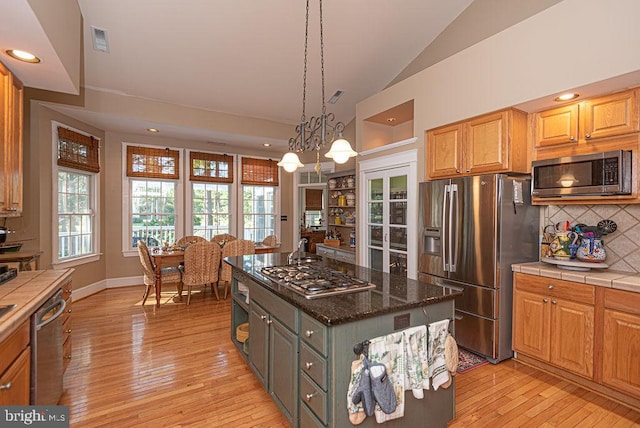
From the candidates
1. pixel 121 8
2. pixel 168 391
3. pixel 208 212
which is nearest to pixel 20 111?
pixel 121 8

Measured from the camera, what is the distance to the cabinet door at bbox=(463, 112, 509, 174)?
2850mm

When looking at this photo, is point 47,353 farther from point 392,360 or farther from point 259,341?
point 392,360

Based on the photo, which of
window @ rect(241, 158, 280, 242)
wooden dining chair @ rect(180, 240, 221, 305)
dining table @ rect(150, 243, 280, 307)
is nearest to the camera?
dining table @ rect(150, 243, 280, 307)

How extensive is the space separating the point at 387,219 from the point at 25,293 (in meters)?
3.54

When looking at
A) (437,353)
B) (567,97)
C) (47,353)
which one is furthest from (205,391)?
(567,97)

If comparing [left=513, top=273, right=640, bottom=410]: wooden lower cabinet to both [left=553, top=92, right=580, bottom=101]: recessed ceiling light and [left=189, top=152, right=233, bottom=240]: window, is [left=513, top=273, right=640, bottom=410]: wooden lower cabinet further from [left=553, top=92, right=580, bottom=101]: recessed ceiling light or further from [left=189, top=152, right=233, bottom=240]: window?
[left=189, top=152, right=233, bottom=240]: window

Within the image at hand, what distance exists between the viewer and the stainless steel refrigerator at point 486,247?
9.17 feet

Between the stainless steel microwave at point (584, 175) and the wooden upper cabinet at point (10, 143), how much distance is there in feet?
14.0

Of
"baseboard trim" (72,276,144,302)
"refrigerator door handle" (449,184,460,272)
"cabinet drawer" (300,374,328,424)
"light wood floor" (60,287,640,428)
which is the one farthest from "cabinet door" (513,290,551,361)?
"baseboard trim" (72,276,144,302)

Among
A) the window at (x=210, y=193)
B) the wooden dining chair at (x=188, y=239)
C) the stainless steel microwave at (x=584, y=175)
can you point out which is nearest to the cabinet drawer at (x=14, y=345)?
the stainless steel microwave at (x=584, y=175)

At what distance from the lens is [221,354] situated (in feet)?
9.98

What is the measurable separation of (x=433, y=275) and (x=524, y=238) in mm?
933

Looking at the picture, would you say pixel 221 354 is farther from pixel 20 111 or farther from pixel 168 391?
pixel 20 111

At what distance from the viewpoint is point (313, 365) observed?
161cm
